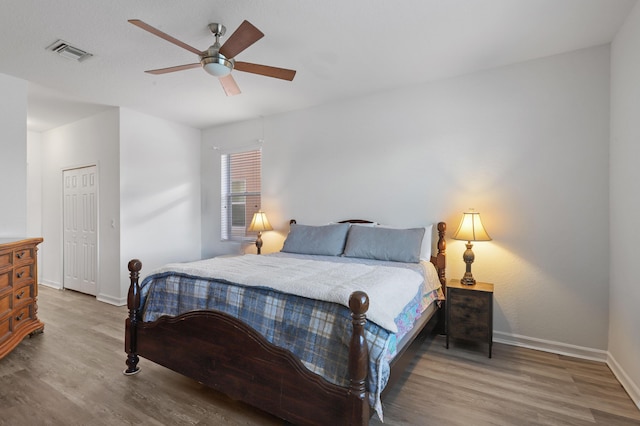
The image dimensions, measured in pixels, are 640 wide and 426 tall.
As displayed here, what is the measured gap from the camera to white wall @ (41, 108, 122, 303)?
4047 mm

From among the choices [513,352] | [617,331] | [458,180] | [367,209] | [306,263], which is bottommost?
[513,352]

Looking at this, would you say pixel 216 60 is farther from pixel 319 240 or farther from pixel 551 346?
pixel 551 346

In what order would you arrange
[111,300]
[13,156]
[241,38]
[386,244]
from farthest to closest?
1. [111,300]
2. [13,156]
3. [386,244]
4. [241,38]

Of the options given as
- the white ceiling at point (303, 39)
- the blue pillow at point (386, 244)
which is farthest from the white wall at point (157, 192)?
the blue pillow at point (386, 244)

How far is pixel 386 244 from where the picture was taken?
2.97 m

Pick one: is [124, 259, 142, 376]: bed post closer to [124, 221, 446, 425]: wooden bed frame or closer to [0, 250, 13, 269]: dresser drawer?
[124, 221, 446, 425]: wooden bed frame

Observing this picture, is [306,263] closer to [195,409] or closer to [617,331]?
[195,409]

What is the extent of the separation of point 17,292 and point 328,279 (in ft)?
9.59

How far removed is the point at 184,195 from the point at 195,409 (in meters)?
3.61

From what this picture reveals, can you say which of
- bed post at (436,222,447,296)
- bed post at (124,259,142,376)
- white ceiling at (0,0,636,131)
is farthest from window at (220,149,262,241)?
bed post at (436,222,447,296)

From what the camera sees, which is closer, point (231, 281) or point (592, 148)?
point (231, 281)

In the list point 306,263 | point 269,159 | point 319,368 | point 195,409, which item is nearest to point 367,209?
point 306,263

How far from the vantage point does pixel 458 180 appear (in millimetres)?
3109

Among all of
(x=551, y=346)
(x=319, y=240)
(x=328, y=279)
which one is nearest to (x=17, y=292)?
(x=319, y=240)
